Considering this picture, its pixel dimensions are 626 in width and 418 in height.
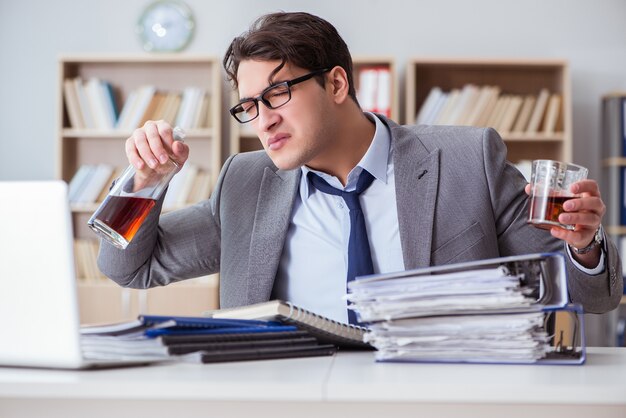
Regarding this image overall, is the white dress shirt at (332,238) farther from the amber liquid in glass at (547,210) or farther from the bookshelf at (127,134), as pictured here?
the bookshelf at (127,134)

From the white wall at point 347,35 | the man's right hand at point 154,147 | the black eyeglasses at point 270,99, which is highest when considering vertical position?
the white wall at point 347,35

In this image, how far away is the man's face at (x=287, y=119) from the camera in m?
1.64

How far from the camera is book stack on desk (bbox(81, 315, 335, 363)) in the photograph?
0.95 m

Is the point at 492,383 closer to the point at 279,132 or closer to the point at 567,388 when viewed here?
the point at 567,388

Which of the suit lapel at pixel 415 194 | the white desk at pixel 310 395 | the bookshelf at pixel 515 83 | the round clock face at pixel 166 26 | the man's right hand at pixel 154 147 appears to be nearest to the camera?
the white desk at pixel 310 395

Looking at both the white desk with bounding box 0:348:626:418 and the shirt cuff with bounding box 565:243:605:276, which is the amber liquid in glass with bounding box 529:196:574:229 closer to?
the shirt cuff with bounding box 565:243:605:276

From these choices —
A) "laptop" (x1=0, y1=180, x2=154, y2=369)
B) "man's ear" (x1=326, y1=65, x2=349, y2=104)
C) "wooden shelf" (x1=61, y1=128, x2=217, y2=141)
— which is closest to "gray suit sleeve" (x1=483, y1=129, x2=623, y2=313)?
"man's ear" (x1=326, y1=65, x2=349, y2=104)

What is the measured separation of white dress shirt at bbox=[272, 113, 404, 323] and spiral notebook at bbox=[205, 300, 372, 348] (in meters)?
0.52

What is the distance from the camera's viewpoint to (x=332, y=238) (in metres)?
1.74

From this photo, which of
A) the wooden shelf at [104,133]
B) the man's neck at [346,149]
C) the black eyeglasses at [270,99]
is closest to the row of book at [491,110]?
the wooden shelf at [104,133]

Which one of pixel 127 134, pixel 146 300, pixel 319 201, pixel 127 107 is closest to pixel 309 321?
pixel 319 201

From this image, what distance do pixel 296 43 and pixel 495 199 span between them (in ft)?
1.73

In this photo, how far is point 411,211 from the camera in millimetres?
1642

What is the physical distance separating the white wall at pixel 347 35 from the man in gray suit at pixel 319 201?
2.96 m
